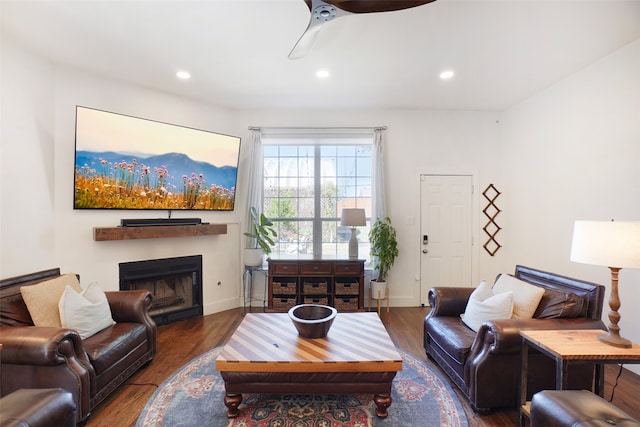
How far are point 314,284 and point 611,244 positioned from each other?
2878 mm

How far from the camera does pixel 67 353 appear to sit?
1791 millimetres

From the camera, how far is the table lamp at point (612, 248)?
5.08 ft

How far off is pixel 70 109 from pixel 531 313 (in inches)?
187

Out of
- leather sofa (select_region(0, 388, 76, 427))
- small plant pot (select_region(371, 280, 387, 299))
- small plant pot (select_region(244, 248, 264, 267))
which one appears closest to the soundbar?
small plant pot (select_region(244, 248, 264, 267))

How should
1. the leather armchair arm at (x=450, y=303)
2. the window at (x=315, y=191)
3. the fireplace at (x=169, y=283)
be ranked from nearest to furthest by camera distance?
the leather armchair arm at (x=450, y=303)
the fireplace at (x=169, y=283)
the window at (x=315, y=191)

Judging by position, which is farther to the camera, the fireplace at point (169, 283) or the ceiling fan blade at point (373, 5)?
the fireplace at point (169, 283)

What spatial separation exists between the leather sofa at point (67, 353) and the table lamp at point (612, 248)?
320cm

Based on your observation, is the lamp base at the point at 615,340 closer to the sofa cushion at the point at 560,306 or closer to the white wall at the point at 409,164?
the sofa cushion at the point at 560,306

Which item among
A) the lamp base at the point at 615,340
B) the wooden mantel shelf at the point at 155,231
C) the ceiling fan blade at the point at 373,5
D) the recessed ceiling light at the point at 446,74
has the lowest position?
the lamp base at the point at 615,340

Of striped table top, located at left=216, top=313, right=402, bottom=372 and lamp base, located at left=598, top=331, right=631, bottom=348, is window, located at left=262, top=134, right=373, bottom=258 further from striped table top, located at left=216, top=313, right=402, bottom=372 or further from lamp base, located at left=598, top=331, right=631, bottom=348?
lamp base, located at left=598, top=331, right=631, bottom=348

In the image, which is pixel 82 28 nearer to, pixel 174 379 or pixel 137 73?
pixel 137 73

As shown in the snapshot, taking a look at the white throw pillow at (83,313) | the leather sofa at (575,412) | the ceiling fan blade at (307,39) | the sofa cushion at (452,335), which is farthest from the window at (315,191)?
the leather sofa at (575,412)

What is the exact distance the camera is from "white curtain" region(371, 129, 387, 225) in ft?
13.5

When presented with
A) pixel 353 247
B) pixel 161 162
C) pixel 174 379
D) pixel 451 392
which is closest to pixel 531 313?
pixel 451 392
